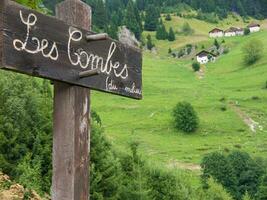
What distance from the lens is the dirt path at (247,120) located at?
310 feet

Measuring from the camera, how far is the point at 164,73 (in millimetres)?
131625

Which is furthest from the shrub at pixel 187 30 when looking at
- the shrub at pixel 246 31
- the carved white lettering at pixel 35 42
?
the carved white lettering at pixel 35 42

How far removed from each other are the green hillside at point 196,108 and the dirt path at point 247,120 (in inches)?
6.4

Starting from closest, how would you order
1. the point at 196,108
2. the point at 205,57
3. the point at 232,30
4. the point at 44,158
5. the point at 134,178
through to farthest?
the point at 44,158, the point at 134,178, the point at 196,108, the point at 205,57, the point at 232,30

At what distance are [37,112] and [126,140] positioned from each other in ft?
171

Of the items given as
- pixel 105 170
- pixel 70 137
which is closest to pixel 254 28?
pixel 105 170

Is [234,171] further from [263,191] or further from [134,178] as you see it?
[134,178]

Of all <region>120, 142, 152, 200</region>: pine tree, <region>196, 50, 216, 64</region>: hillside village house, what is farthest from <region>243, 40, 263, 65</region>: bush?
<region>120, 142, 152, 200</region>: pine tree

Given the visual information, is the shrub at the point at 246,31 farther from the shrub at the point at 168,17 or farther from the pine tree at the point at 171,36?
the shrub at the point at 168,17

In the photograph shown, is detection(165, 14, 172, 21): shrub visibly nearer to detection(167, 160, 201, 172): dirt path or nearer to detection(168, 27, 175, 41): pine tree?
detection(168, 27, 175, 41): pine tree

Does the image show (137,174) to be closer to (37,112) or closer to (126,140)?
(37,112)

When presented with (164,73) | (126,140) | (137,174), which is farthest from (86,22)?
(164,73)

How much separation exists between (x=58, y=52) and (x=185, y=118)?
89081mm

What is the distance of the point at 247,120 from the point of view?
9769 centimetres
